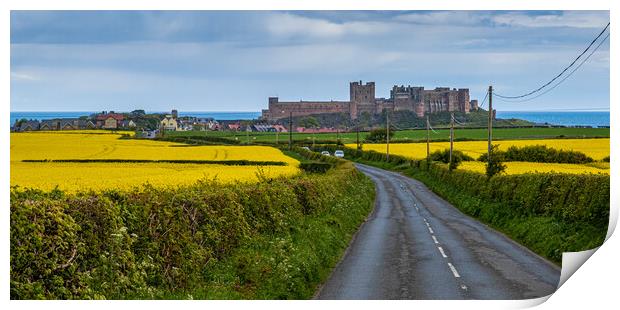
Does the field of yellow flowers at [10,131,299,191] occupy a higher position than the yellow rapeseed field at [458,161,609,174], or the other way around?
the field of yellow flowers at [10,131,299,191]

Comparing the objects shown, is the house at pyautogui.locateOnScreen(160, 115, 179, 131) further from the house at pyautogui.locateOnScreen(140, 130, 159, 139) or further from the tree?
the tree

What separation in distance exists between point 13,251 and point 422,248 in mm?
17044

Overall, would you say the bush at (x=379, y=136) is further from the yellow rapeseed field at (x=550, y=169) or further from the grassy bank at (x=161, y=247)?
the grassy bank at (x=161, y=247)

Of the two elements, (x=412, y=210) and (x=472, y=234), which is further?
(x=412, y=210)

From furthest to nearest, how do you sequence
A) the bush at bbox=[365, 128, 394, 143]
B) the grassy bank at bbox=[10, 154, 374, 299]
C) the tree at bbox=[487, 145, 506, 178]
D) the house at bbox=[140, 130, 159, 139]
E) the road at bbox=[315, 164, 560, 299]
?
the bush at bbox=[365, 128, 394, 143] < the house at bbox=[140, 130, 159, 139] < the tree at bbox=[487, 145, 506, 178] < the road at bbox=[315, 164, 560, 299] < the grassy bank at bbox=[10, 154, 374, 299]

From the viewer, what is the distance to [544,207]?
30.8 m

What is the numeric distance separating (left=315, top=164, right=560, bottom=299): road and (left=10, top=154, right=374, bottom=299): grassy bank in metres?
1.05

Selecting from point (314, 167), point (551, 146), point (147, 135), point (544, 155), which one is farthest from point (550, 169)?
point (147, 135)

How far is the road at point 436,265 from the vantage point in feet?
57.9

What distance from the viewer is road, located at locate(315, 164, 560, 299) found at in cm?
1764

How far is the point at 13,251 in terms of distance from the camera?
11.8 meters

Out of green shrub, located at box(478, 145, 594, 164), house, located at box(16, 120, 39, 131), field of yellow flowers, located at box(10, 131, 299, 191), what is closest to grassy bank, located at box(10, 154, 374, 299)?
field of yellow flowers, located at box(10, 131, 299, 191)
